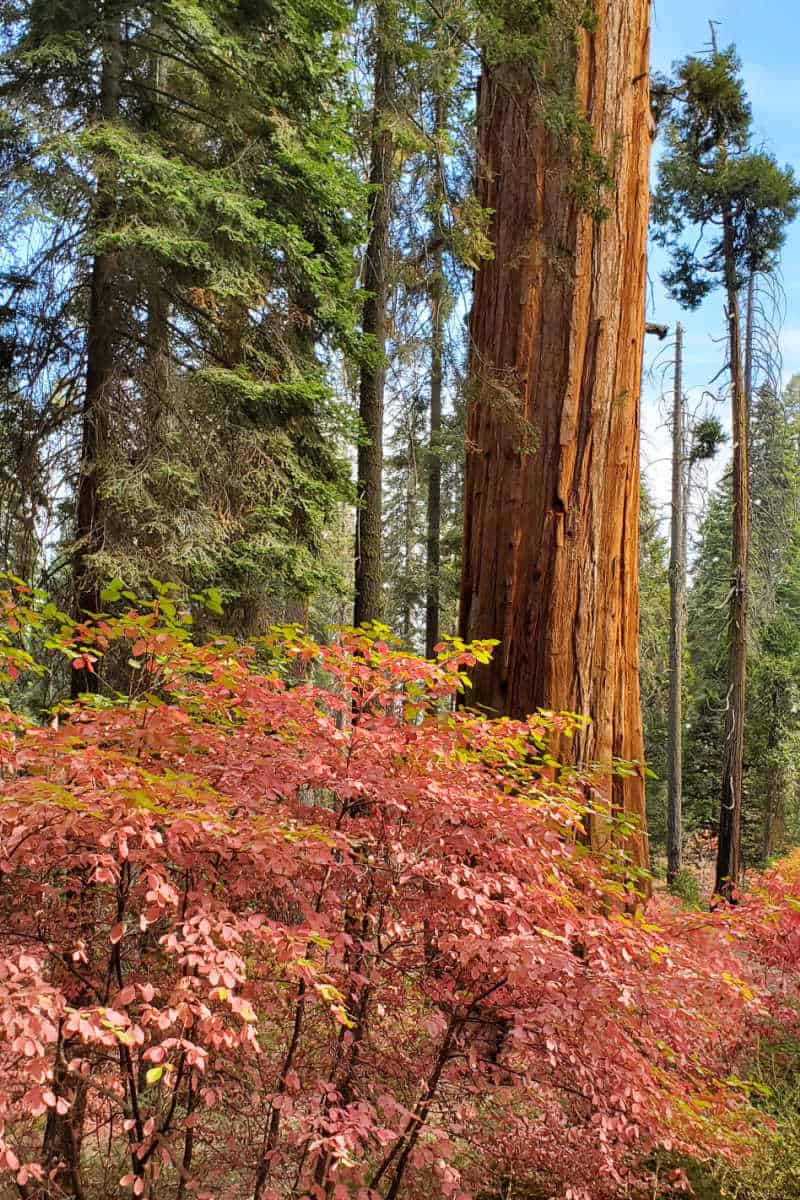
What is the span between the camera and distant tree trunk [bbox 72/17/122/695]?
6.71 m

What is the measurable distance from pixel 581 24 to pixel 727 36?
919cm

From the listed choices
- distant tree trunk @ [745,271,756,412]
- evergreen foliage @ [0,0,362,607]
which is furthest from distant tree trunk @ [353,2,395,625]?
distant tree trunk @ [745,271,756,412]

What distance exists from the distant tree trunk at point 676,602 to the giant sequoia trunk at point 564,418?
12854 mm

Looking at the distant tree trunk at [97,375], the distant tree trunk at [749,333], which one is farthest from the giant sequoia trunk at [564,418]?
the distant tree trunk at [749,333]

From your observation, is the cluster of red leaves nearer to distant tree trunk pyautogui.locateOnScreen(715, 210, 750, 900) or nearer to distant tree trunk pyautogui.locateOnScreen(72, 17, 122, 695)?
distant tree trunk pyautogui.locateOnScreen(72, 17, 122, 695)

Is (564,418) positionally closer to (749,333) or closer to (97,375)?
(97,375)

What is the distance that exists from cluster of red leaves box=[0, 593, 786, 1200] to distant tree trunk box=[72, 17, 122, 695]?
4078 millimetres

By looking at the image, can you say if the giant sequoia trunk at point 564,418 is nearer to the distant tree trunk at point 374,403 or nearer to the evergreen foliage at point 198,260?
the evergreen foliage at point 198,260

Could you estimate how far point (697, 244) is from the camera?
12750mm

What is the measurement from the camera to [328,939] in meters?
2.28

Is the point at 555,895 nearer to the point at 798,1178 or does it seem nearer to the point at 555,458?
the point at 798,1178

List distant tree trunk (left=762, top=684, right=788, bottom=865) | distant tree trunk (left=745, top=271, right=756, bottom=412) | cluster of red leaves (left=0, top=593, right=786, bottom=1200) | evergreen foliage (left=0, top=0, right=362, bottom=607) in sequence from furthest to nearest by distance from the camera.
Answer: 1. distant tree trunk (left=762, top=684, right=788, bottom=865)
2. distant tree trunk (left=745, top=271, right=756, bottom=412)
3. evergreen foliage (left=0, top=0, right=362, bottom=607)
4. cluster of red leaves (left=0, top=593, right=786, bottom=1200)

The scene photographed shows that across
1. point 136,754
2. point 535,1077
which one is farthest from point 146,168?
point 535,1077

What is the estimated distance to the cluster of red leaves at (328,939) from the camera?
231 cm
